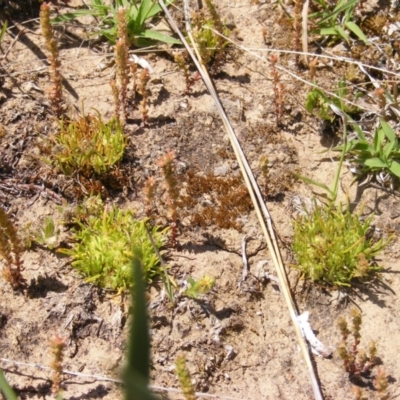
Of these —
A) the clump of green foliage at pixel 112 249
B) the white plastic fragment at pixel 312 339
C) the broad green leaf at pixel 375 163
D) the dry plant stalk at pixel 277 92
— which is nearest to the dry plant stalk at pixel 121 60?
the clump of green foliage at pixel 112 249

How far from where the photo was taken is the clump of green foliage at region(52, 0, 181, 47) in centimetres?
432

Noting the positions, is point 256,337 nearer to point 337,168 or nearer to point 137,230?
point 137,230

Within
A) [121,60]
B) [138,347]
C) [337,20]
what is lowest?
[337,20]

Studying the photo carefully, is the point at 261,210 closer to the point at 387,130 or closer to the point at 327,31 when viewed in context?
the point at 387,130

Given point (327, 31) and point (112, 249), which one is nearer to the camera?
point (112, 249)

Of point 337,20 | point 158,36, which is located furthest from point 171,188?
point 337,20

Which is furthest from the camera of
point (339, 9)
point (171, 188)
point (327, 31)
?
point (327, 31)

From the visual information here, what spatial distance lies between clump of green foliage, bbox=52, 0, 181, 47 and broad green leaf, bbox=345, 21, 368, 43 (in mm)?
1267

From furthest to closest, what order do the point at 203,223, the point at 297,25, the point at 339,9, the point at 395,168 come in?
the point at 339,9, the point at 297,25, the point at 395,168, the point at 203,223

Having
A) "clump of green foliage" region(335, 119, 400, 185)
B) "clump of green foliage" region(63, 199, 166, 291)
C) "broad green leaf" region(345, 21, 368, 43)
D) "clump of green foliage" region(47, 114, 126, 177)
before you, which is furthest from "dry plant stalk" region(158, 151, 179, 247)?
"broad green leaf" region(345, 21, 368, 43)

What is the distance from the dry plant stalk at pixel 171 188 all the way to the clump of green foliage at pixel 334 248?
2.30ft

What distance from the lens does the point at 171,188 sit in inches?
129

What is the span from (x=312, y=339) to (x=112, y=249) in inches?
46.6

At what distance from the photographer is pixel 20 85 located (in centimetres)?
416
